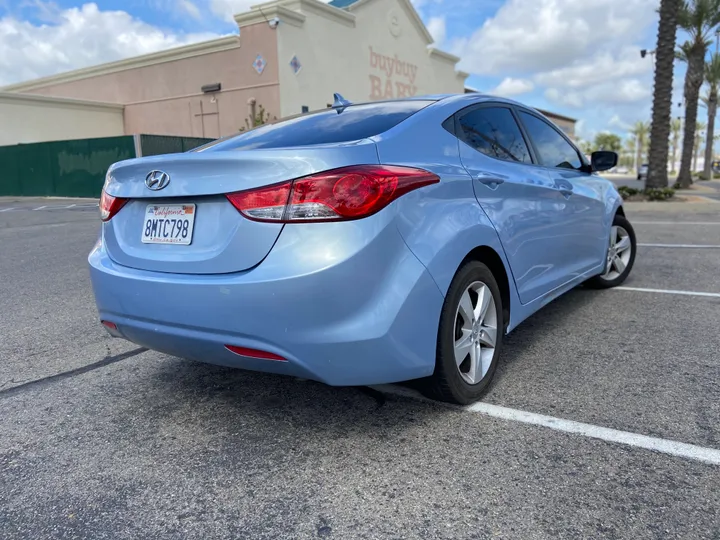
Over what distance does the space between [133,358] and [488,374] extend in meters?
2.26

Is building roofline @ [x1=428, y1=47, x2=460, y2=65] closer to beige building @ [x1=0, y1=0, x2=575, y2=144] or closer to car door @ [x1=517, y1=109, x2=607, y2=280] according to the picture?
beige building @ [x1=0, y1=0, x2=575, y2=144]

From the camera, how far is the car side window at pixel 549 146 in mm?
3973

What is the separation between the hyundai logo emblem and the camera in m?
2.59

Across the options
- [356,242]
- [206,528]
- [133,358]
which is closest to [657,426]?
[356,242]

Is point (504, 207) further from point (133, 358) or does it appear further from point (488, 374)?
point (133, 358)

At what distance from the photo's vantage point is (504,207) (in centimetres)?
313

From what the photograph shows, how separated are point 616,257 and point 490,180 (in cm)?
293

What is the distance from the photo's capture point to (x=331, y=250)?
2.21 metres

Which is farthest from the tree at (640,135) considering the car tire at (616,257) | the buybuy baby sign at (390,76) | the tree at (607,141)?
the car tire at (616,257)

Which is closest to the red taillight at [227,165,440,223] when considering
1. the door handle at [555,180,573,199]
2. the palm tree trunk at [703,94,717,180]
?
the door handle at [555,180,573,199]

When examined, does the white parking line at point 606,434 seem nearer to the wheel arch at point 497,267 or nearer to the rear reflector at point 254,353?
the wheel arch at point 497,267

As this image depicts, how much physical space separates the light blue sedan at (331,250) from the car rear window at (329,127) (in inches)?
0.7

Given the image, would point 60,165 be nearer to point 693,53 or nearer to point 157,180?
point 157,180

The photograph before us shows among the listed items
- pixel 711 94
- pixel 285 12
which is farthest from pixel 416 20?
pixel 711 94
